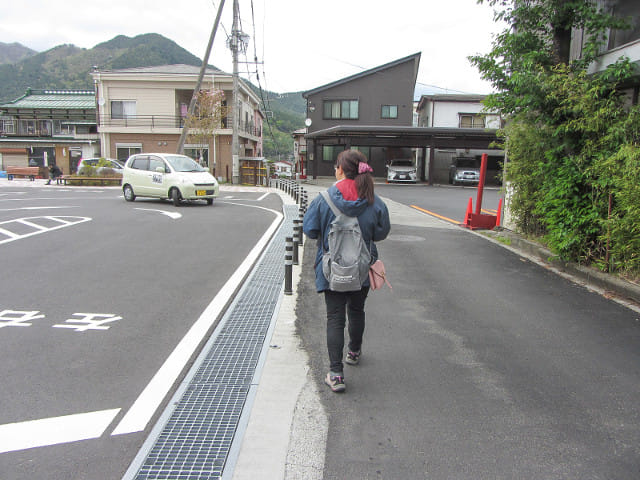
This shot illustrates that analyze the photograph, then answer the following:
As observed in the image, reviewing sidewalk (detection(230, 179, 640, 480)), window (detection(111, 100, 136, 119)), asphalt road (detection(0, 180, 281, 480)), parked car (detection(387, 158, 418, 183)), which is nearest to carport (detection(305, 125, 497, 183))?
parked car (detection(387, 158, 418, 183))

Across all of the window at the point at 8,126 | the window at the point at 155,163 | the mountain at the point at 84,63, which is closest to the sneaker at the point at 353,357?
the window at the point at 155,163

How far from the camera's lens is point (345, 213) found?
342 cm

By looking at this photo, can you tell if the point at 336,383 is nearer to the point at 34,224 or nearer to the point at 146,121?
the point at 34,224

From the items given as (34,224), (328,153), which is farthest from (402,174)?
(34,224)

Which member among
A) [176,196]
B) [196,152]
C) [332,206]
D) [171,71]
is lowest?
[176,196]

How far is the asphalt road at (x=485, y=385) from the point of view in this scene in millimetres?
2746

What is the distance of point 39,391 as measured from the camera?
3.42 meters

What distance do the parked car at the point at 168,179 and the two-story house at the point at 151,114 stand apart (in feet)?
58.4

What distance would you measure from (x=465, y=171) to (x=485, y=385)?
29.8 metres

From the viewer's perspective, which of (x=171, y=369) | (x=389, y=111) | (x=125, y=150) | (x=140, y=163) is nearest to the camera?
(x=171, y=369)

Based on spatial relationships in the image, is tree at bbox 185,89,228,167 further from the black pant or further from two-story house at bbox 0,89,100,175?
the black pant

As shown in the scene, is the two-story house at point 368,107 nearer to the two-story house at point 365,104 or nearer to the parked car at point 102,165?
the two-story house at point 365,104

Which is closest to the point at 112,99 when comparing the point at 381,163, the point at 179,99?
the point at 179,99

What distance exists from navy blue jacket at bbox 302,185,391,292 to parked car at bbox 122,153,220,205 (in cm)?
1280
